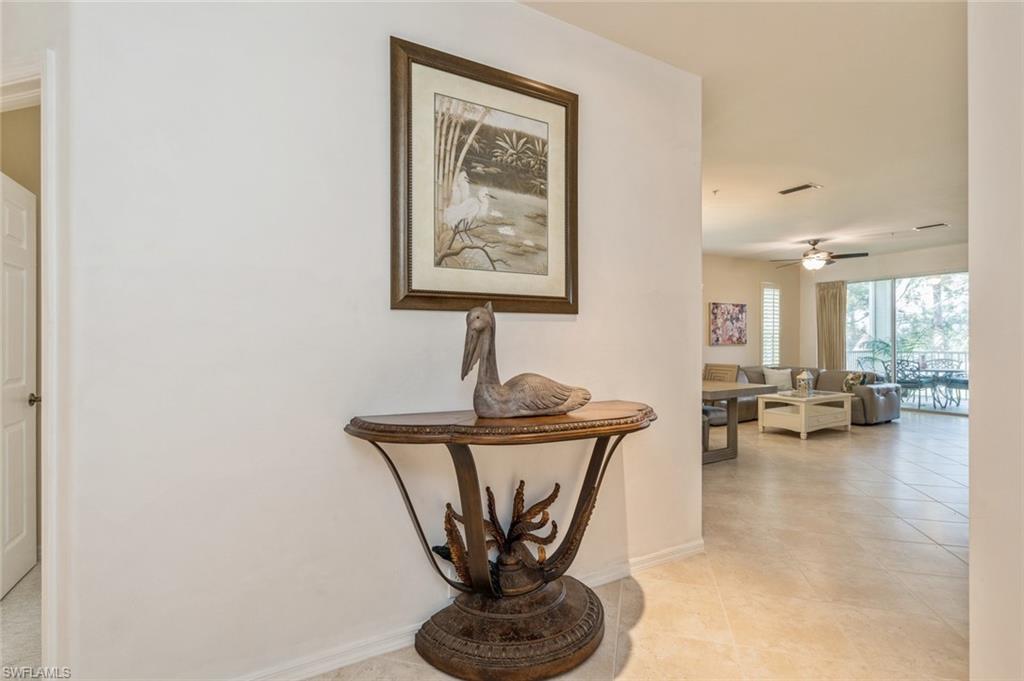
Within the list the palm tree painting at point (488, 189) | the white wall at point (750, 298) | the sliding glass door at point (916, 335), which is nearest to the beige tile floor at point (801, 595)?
the palm tree painting at point (488, 189)

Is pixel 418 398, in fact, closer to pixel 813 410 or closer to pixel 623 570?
pixel 623 570

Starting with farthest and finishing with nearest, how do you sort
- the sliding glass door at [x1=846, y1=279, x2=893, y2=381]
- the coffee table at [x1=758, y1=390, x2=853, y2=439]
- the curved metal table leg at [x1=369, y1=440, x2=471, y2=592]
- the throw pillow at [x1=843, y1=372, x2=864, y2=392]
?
the sliding glass door at [x1=846, y1=279, x2=893, y2=381] → the throw pillow at [x1=843, y1=372, x2=864, y2=392] → the coffee table at [x1=758, y1=390, x2=853, y2=439] → the curved metal table leg at [x1=369, y1=440, x2=471, y2=592]

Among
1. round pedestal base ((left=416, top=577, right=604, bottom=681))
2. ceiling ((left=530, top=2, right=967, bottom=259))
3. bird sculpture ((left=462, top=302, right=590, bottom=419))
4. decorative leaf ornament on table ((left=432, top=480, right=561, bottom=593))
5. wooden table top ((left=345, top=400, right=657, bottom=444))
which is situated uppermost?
ceiling ((left=530, top=2, right=967, bottom=259))

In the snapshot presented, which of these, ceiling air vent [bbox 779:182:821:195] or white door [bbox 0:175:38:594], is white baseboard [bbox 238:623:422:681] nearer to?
white door [bbox 0:175:38:594]

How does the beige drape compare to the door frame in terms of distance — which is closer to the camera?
the door frame

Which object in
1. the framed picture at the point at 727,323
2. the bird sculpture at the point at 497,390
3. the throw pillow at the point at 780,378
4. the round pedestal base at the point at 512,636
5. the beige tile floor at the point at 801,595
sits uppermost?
the framed picture at the point at 727,323

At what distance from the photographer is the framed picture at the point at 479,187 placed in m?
1.92

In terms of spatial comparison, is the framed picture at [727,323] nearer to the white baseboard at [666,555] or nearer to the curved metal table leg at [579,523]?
the white baseboard at [666,555]

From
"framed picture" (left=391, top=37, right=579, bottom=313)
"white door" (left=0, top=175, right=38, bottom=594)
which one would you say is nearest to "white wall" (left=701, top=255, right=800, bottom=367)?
"framed picture" (left=391, top=37, right=579, bottom=313)

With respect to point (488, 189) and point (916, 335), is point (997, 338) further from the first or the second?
point (916, 335)

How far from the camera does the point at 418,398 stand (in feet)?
6.41

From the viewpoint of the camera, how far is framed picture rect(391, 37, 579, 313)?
192cm

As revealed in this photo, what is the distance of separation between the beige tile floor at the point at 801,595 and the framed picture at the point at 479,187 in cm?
129

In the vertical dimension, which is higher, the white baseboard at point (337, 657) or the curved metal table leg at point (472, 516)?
the curved metal table leg at point (472, 516)
